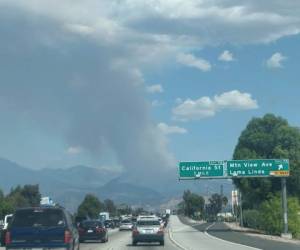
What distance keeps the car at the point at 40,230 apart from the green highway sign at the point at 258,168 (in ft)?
147

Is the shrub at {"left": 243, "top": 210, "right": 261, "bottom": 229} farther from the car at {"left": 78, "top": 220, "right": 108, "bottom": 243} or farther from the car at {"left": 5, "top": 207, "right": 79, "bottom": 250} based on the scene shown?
the car at {"left": 5, "top": 207, "right": 79, "bottom": 250}

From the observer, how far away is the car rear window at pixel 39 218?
2283cm

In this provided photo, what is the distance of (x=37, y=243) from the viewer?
22359mm

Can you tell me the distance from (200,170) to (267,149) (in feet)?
45.4

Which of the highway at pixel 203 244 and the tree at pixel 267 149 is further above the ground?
the tree at pixel 267 149

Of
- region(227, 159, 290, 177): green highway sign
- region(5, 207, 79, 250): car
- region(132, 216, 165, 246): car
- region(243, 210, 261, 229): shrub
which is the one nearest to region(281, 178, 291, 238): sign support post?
region(227, 159, 290, 177): green highway sign

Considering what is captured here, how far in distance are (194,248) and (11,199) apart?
90.2m

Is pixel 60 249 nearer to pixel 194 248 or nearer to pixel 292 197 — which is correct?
pixel 194 248

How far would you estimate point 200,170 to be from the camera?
225ft

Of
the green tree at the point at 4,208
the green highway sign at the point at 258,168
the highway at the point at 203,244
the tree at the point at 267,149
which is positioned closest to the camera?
the highway at the point at 203,244

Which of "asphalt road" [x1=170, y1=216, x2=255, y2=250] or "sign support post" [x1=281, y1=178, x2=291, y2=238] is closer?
"asphalt road" [x1=170, y1=216, x2=255, y2=250]

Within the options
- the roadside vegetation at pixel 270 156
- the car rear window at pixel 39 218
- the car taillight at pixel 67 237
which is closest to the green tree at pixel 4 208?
the roadside vegetation at pixel 270 156

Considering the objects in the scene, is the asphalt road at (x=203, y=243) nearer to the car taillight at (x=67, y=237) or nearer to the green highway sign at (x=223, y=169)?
the green highway sign at (x=223, y=169)

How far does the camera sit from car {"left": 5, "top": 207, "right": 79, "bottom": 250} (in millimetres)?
22359
